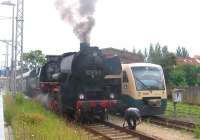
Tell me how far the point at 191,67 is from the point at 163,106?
26.4 meters

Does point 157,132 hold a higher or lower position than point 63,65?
lower

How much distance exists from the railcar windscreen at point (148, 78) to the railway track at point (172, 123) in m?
1.41

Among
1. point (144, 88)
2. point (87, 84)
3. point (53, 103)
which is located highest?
point (87, 84)

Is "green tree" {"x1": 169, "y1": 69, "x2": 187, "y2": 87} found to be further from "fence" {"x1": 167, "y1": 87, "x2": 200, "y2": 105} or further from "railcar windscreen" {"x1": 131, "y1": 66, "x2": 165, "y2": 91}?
"railcar windscreen" {"x1": 131, "y1": 66, "x2": 165, "y2": 91}

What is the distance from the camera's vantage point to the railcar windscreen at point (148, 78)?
2055 cm

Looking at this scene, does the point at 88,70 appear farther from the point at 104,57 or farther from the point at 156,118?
the point at 156,118

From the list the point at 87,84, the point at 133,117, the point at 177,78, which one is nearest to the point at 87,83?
the point at 87,84

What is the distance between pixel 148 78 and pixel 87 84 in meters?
3.22

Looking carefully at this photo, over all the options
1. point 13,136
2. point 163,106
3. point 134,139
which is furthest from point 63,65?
point 13,136

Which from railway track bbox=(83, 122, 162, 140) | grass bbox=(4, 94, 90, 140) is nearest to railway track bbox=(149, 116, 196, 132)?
railway track bbox=(83, 122, 162, 140)

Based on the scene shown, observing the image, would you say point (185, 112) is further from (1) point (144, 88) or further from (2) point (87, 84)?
(2) point (87, 84)

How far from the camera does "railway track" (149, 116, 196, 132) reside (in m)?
17.1

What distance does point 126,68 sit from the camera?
20.9 meters

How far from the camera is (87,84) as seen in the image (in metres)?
18.9
